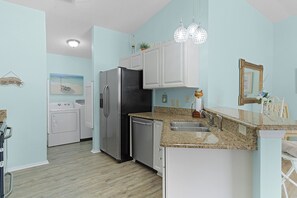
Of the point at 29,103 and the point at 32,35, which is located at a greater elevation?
the point at 32,35

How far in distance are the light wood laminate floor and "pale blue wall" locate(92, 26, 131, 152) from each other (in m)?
0.79

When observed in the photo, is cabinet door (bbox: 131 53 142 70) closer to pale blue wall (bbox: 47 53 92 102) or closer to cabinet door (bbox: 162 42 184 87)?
cabinet door (bbox: 162 42 184 87)

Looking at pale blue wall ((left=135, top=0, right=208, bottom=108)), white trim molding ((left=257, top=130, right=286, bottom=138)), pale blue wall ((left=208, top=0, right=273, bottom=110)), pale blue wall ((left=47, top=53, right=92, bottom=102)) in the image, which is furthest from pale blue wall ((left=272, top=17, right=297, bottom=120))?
pale blue wall ((left=47, top=53, right=92, bottom=102))

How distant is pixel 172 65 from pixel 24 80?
249 centimetres

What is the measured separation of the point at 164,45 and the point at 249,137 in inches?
84.7

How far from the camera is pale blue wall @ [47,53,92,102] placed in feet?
16.5

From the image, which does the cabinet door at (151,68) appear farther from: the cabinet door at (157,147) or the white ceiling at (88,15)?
the white ceiling at (88,15)

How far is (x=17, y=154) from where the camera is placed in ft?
9.50

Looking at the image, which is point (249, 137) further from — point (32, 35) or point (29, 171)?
point (32, 35)

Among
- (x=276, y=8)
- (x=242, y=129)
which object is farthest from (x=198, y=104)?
(x=276, y=8)

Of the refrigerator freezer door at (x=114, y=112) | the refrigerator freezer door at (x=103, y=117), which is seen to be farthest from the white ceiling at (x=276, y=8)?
the refrigerator freezer door at (x=103, y=117)

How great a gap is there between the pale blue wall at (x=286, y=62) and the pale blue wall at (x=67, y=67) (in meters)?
5.24

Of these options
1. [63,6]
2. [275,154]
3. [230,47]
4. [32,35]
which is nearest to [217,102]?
[230,47]

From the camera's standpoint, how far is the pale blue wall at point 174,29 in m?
2.79
